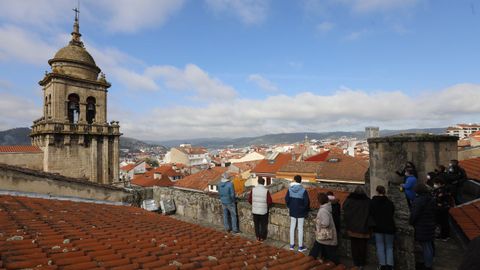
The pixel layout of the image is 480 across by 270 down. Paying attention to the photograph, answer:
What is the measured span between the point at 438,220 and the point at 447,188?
0.88 meters

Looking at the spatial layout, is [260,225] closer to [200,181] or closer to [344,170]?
[344,170]

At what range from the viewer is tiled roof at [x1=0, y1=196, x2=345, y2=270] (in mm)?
2930

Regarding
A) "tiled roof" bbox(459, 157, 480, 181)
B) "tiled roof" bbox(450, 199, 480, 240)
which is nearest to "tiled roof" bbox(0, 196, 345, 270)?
"tiled roof" bbox(450, 199, 480, 240)

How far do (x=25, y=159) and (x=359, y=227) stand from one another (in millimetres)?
18358

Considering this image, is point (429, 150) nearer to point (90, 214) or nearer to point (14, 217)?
point (90, 214)

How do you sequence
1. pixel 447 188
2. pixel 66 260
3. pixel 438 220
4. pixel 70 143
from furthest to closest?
pixel 70 143 → pixel 447 188 → pixel 438 220 → pixel 66 260

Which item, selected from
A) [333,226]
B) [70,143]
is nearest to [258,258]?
[333,226]

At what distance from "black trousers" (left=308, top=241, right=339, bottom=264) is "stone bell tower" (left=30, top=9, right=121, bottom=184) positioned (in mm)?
16880

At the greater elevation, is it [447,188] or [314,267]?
[447,188]

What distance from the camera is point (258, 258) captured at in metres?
3.79

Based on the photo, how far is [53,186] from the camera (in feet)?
27.1

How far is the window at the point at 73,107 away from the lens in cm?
1769

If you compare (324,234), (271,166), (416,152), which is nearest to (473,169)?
(416,152)

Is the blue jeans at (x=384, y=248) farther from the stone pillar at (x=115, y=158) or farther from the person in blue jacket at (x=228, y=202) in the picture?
the stone pillar at (x=115, y=158)
